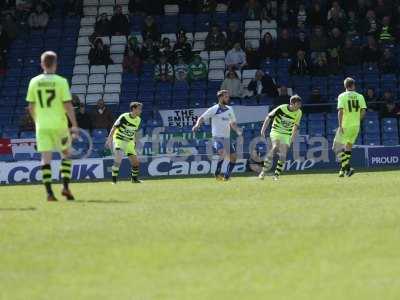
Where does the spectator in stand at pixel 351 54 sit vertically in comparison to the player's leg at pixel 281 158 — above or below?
above

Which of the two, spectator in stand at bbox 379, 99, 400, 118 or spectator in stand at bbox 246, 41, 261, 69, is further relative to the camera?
spectator in stand at bbox 246, 41, 261, 69

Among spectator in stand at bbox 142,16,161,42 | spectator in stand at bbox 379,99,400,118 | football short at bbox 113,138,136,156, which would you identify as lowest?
football short at bbox 113,138,136,156

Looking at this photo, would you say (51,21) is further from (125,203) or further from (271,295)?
(271,295)

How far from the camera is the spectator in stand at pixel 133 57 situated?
3538 centimetres

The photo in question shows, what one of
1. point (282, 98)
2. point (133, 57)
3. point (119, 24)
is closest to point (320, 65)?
point (282, 98)

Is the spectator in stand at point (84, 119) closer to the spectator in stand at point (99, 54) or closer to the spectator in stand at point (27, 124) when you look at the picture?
the spectator in stand at point (27, 124)

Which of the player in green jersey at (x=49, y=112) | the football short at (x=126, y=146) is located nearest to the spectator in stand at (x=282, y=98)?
the football short at (x=126, y=146)

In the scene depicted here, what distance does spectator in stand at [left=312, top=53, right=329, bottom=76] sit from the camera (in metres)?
34.0

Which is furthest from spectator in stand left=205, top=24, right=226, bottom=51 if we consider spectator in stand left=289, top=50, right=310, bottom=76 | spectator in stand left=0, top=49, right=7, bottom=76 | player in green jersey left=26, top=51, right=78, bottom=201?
player in green jersey left=26, top=51, right=78, bottom=201

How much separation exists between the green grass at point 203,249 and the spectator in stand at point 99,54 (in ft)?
67.2

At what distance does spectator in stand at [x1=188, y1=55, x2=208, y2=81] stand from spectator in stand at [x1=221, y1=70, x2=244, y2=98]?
1952 millimetres

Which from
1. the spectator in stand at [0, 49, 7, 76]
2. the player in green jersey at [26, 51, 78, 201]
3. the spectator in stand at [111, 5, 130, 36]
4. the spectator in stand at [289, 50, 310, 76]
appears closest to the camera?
the player in green jersey at [26, 51, 78, 201]

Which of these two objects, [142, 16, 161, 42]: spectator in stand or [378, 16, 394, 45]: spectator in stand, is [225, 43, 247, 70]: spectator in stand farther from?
[378, 16, 394, 45]: spectator in stand

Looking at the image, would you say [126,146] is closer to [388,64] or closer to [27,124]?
[27,124]
